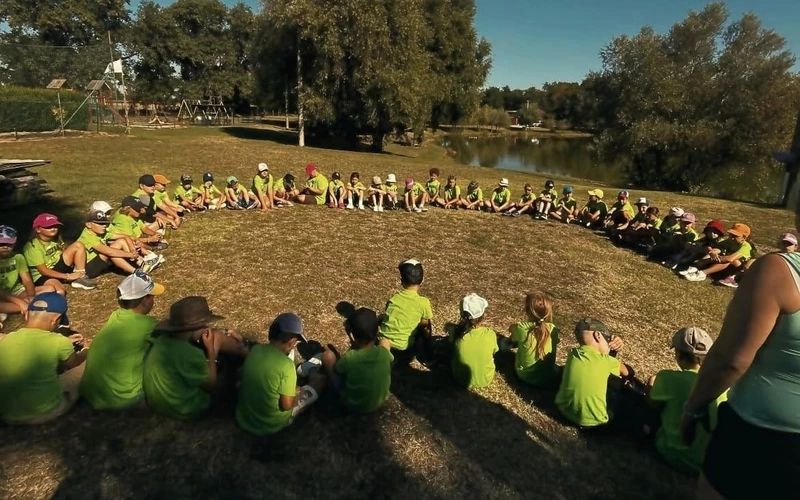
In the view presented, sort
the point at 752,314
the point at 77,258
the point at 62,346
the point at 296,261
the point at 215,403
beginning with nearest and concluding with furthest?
the point at 752,314, the point at 62,346, the point at 215,403, the point at 77,258, the point at 296,261

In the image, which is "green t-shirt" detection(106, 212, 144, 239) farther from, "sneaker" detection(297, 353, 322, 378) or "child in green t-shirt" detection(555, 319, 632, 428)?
"child in green t-shirt" detection(555, 319, 632, 428)

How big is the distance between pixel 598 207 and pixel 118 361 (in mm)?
11784

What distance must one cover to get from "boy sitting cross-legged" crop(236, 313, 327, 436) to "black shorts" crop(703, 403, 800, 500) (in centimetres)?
304

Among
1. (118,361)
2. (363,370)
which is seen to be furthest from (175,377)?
(363,370)

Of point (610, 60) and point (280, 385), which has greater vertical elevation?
point (610, 60)

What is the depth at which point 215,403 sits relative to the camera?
14.4 ft

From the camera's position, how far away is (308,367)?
4855mm

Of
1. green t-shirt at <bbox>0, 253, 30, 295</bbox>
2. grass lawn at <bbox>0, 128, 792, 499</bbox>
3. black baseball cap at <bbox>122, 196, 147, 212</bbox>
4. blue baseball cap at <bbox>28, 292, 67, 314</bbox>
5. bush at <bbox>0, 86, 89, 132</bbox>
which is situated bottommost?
grass lawn at <bbox>0, 128, 792, 499</bbox>

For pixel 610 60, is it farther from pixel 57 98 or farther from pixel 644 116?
pixel 57 98

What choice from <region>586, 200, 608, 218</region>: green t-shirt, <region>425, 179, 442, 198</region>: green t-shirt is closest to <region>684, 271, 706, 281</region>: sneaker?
<region>586, 200, 608, 218</region>: green t-shirt

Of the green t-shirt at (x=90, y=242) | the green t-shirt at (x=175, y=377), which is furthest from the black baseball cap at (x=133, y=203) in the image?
the green t-shirt at (x=175, y=377)

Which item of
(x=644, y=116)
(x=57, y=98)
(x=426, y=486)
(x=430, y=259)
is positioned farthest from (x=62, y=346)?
(x=57, y=98)

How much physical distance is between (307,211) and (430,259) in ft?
15.3

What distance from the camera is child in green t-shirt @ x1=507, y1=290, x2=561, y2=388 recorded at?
5.08 meters
